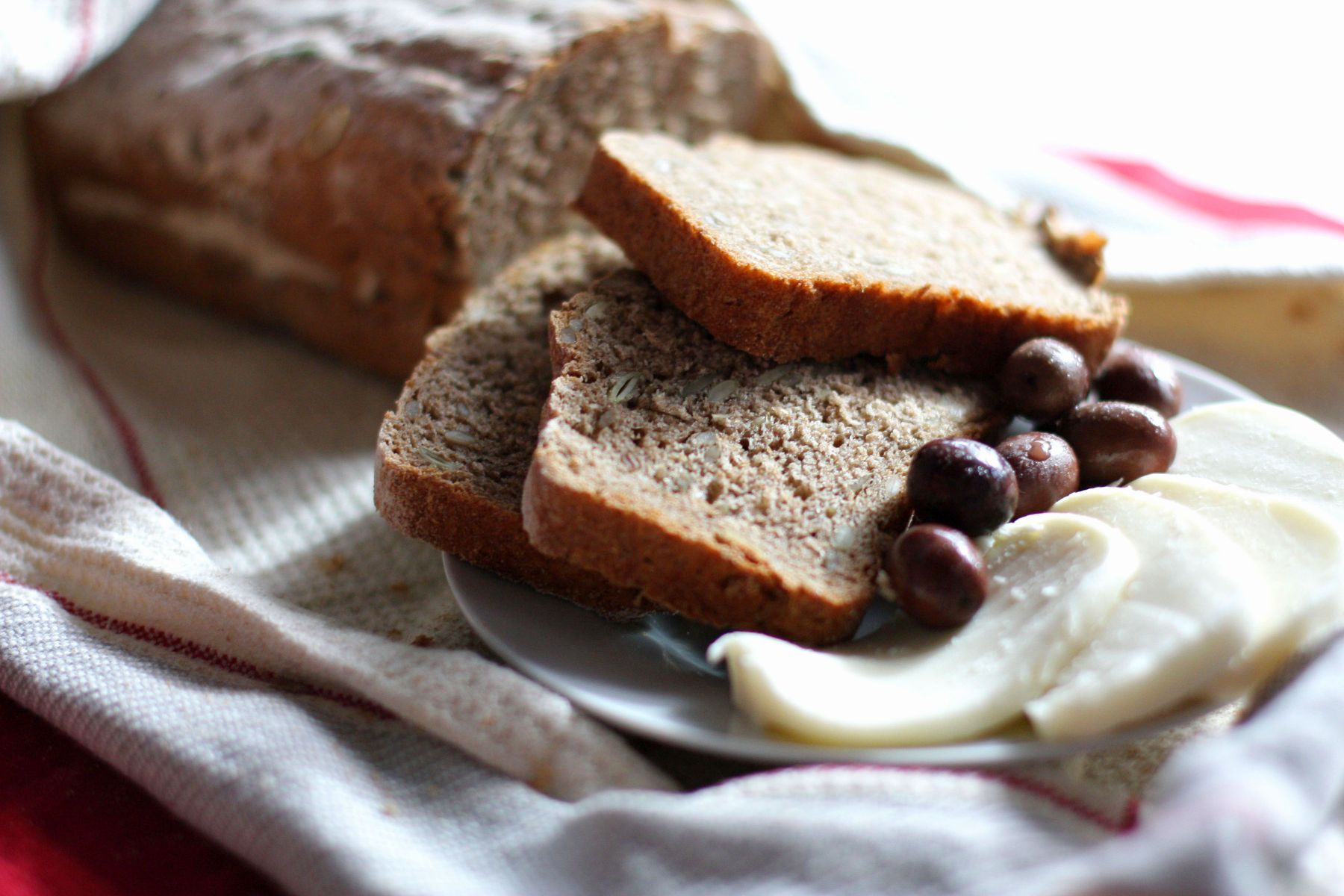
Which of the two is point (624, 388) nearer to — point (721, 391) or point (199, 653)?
point (721, 391)

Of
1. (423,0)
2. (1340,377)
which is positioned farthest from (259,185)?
(1340,377)

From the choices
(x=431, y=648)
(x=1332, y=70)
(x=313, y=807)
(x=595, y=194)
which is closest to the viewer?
(x=313, y=807)

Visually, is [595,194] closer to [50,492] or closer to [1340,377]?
[50,492]

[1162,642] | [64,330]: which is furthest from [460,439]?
[64,330]

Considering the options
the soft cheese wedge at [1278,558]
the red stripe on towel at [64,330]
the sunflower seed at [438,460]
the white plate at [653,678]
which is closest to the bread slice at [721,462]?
the white plate at [653,678]

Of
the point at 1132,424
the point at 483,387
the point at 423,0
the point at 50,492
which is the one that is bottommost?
the point at 50,492

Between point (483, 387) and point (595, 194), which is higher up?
point (595, 194)

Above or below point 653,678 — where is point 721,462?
above
